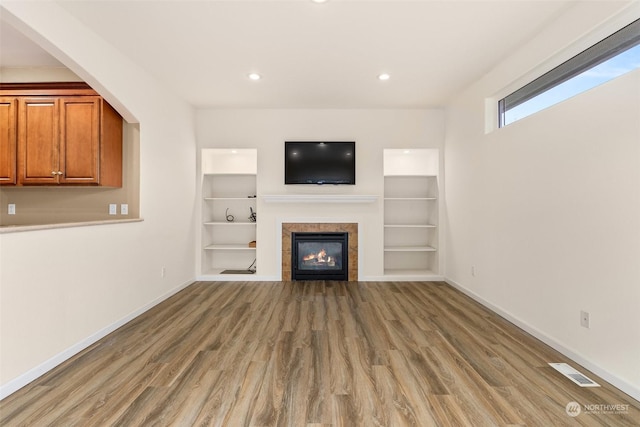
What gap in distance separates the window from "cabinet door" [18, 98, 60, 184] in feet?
16.0

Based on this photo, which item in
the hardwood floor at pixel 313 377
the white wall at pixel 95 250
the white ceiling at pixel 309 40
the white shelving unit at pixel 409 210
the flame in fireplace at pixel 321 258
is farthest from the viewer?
the white shelving unit at pixel 409 210

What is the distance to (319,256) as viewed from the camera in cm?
486

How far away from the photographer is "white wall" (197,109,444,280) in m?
4.80

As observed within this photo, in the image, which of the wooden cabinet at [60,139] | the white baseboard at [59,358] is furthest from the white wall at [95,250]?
the wooden cabinet at [60,139]

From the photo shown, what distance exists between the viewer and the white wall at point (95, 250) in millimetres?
1970

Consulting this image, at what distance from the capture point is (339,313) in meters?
3.30

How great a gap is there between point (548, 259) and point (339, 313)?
2.07 metres

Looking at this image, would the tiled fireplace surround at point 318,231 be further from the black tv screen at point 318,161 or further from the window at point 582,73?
the window at point 582,73

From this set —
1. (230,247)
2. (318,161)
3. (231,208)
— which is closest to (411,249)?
(318,161)

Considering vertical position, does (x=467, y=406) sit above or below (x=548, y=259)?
below

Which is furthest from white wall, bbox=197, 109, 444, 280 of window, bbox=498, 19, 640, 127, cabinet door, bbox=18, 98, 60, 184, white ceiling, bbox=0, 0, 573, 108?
cabinet door, bbox=18, 98, 60, 184

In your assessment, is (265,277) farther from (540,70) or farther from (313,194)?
(540,70)

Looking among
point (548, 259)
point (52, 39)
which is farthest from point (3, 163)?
point (548, 259)

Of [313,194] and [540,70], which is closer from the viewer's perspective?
[540,70]
